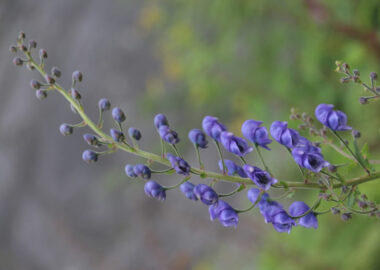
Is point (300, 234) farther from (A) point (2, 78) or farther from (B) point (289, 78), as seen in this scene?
(A) point (2, 78)

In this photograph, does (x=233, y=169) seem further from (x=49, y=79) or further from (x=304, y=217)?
(x=49, y=79)

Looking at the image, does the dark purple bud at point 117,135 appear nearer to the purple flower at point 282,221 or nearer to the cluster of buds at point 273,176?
the cluster of buds at point 273,176

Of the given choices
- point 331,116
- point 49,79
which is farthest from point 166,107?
point 331,116

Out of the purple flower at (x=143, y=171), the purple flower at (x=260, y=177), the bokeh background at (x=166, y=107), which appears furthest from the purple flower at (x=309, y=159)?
the bokeh background at (x=166, y=107)


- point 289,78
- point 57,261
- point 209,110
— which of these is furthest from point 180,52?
point 57,261

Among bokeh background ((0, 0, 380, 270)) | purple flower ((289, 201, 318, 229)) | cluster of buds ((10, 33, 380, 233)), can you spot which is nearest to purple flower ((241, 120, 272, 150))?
cluster of buds ((10, 33, 380, 233))

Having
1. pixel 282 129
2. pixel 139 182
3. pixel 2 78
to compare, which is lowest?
pixel 282 129
